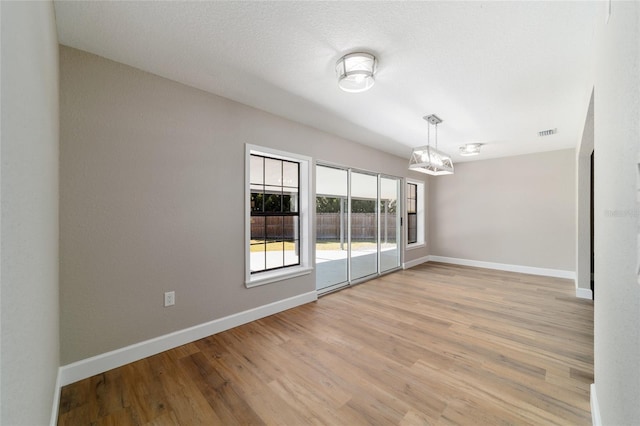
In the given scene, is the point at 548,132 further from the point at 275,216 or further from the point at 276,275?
the point at 276,275

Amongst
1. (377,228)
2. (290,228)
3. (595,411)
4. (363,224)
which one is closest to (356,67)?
(290,228)

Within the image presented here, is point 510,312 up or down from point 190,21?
down

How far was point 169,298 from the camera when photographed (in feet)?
7.83

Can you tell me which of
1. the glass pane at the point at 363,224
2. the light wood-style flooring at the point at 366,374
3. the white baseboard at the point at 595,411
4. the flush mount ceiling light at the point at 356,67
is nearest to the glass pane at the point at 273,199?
the light wood-style flooring at the point at 366,374

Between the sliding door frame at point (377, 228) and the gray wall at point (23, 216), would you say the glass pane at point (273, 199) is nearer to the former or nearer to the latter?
the sliding door frame at point (377, 228)

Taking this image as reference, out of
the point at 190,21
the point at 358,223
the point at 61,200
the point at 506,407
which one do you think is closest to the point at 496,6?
the point at 190,21

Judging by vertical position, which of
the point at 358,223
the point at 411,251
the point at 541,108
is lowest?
the point at 411,251

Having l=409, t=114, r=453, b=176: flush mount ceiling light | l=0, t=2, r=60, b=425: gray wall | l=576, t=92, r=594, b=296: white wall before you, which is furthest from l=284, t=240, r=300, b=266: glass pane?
l=576, t=92, r=594, b=296: white wall

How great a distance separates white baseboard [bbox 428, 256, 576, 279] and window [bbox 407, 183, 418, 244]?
860 millimetres

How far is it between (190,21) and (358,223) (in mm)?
3768

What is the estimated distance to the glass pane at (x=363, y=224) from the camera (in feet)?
15.1

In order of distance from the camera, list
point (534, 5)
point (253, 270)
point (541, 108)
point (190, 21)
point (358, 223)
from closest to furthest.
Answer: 1. point (534, 5)
2. point (190, 21)
3. point (541, 108)
4. point (253, 270)
5. point (358, 223)

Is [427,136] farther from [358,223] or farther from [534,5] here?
[534,5]

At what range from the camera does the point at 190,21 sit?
65.8 inches
